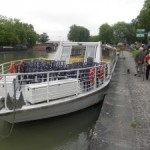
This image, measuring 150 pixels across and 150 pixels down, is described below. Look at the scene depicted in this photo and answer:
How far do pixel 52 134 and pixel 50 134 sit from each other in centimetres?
6

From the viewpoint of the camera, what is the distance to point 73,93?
26.1 ft

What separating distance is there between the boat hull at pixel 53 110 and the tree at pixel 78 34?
11408cm

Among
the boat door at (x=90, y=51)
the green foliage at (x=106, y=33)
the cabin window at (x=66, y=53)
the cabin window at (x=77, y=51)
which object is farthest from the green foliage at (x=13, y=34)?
the boat door at (x=90, y=51)

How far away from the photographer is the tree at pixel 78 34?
123 m

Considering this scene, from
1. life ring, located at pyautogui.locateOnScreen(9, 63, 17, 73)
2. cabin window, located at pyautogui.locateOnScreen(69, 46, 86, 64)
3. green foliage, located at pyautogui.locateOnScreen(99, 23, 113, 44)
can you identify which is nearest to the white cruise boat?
life ring, located at pyautogui.locateOnScreen(9, 63, 17, 73)

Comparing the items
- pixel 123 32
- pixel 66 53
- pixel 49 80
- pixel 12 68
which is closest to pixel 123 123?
pixel 49 80

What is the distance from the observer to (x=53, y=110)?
24.6 feet

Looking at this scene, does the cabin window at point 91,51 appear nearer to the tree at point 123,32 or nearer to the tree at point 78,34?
the tree at point 123,32

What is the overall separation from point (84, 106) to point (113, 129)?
2716 mm

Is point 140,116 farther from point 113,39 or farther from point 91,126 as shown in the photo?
Answer: point 113,39

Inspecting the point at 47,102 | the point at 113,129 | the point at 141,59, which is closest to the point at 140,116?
the point at 113,129

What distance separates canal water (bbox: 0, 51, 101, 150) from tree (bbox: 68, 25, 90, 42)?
115 meters

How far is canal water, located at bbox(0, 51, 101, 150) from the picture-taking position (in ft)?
22.4

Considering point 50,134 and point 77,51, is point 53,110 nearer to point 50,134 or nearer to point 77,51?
point 50,134
